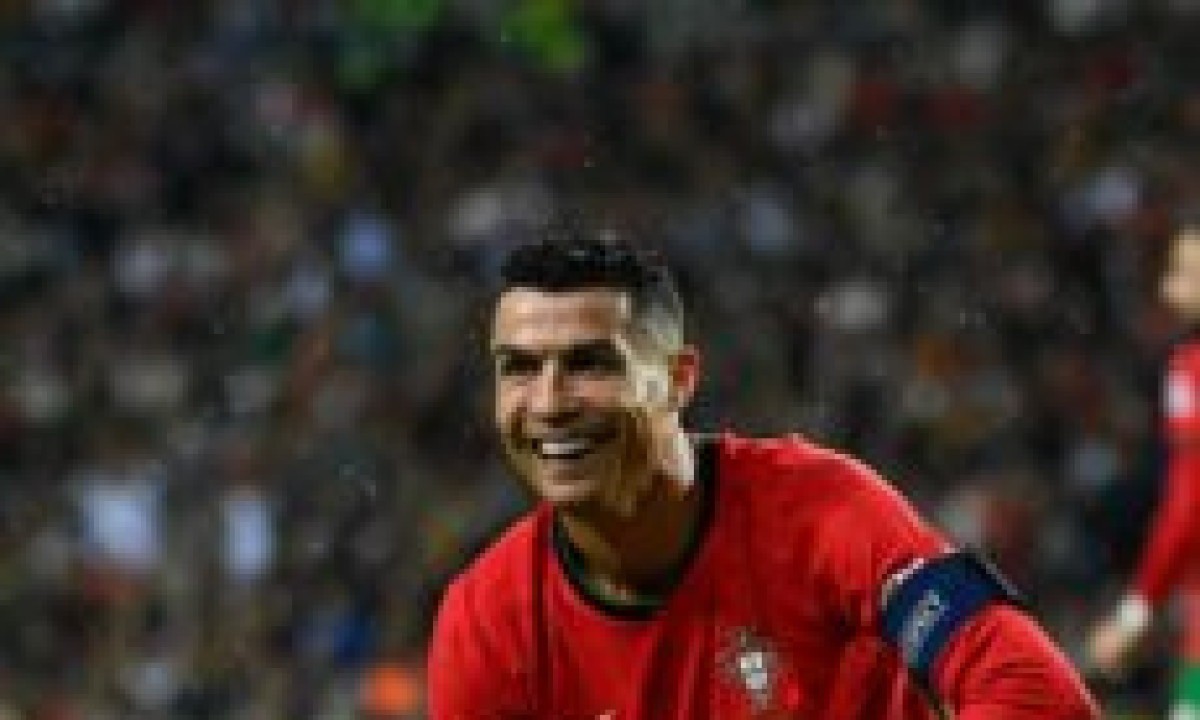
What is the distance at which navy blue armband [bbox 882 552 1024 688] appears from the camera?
218 inches

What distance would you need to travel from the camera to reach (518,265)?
573 centimetres

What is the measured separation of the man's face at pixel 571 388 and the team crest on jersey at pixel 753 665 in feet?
1.13

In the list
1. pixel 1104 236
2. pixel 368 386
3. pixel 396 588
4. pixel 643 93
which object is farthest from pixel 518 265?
pixel 643 93

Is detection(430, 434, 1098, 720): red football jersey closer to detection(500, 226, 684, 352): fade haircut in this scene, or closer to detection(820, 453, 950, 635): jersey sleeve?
detection(820, 453, 950, 635): jersey sleeve

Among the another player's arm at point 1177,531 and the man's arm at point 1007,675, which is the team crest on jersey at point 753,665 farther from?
the another player's arm at point 1177,531

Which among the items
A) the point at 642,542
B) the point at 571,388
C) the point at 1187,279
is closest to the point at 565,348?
the point at 571,388

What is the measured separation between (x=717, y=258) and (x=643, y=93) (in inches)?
68.9

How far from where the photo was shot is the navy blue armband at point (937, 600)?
553 cm

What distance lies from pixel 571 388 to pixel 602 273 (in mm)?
194

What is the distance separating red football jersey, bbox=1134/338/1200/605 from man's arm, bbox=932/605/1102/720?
3.69 m

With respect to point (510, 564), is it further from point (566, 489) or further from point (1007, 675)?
point (1007, 675)

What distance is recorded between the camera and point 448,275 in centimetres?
1573

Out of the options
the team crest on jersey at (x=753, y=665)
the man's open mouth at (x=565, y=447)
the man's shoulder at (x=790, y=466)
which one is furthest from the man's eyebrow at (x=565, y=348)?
the team crest on jersey at (x=753, y=665)

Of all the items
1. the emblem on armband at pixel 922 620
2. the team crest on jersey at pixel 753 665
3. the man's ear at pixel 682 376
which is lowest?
the team crest on jersey at pixel 753 665
